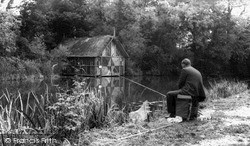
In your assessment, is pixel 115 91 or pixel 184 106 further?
pixel 115 91

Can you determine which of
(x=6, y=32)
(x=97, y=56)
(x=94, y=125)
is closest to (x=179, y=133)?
(x=94, y=125)

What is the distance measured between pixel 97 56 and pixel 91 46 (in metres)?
2.12

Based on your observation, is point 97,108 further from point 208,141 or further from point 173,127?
point 208,141

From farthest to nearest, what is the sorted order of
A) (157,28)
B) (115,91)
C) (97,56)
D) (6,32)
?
(157,28) → (97,56) → (6,32) → (115,91)

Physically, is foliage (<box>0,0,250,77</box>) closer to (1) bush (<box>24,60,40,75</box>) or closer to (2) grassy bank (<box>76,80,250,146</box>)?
(1) bush (<box>24,60,40,75</box>)

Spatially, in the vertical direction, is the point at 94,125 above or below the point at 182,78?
below

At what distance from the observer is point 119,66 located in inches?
1499

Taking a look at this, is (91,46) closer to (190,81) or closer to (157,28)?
(157,28)

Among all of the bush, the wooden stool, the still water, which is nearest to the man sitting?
the wooden stool

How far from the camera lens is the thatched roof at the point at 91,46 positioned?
34125 mm

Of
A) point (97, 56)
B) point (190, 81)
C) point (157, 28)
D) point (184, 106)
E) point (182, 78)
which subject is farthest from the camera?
point (157, 28)

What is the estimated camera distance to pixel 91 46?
115ft

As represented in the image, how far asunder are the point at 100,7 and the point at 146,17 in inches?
259

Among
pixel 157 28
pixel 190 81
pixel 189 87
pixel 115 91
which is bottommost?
pixel 115 91
